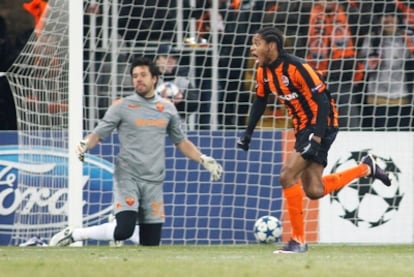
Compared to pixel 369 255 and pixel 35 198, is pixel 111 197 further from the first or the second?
pixel 369 255

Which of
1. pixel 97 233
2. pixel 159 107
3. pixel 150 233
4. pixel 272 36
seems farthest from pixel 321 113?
pixel 97 233

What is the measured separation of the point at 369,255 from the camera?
11367 mm

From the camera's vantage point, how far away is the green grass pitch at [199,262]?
862 cm

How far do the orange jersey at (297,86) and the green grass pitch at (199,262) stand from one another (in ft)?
3.88

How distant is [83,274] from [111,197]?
21.8ft

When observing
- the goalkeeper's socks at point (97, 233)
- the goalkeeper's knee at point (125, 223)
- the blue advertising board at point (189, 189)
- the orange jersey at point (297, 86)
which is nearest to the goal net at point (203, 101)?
the blue advertising board at point (189, 189)

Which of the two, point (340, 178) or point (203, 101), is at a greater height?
point (203, 101)

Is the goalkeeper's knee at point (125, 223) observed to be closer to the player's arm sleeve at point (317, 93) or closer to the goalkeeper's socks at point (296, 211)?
the goalkeeper's socks at point (296, 211)

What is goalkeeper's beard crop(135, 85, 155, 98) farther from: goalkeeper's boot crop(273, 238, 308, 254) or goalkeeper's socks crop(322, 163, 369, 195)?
goalkeeper's boot crop(273, 238, 308, 254)

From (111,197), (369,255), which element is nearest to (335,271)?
(369,255)

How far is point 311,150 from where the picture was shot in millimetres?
11766

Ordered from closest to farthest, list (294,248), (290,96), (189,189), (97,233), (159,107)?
1. (294,248)
2. (290,96)
3. (159,107)
4. (97,233)
5. (189,189)

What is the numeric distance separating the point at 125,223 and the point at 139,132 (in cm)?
84

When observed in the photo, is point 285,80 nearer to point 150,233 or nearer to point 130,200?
point 130,200
